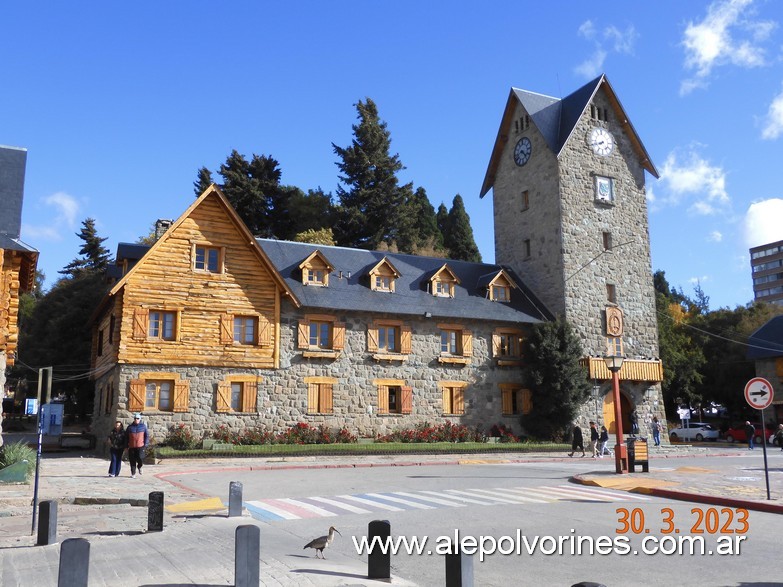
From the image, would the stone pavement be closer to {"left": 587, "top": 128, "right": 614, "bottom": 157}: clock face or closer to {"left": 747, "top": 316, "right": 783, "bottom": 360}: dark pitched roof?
{"left": 587, "top": 128, "right": 614, "bottom": 157}: clock face

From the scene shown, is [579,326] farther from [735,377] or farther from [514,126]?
[735,377]

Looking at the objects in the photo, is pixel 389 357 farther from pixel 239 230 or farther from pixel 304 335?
pixel 239 230

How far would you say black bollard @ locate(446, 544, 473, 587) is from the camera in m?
6.68

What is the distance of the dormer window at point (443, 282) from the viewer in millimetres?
37156

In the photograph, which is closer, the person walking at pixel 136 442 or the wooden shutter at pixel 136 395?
the person walking at pixel 136 442

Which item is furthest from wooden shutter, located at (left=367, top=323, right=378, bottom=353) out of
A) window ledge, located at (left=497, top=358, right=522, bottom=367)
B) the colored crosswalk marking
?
the colored crosswalk marking

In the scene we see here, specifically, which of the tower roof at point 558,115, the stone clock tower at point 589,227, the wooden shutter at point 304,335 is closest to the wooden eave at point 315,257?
the wooden shutter at point 304,335

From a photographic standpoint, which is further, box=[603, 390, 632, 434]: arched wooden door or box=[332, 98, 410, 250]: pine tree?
box=[332, 98, 410, 250]: pine tree

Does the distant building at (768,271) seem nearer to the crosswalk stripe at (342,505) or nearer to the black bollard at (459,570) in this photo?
the crosswalk stripe at (342,505)

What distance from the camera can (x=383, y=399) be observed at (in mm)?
34219

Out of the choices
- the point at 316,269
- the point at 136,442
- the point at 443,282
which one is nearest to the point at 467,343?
the point at 443,282

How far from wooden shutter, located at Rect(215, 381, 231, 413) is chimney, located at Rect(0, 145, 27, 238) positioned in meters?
11.4

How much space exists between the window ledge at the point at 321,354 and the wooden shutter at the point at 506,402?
31.4ft

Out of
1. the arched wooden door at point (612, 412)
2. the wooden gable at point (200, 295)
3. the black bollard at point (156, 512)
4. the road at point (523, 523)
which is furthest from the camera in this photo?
the arched wooden door at point (612, 412)
